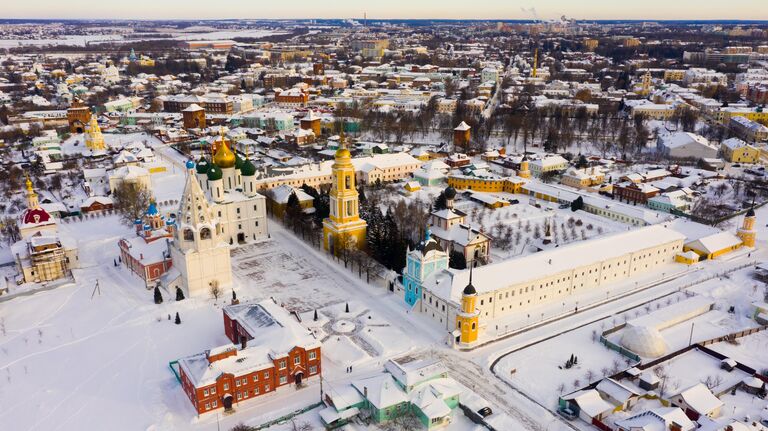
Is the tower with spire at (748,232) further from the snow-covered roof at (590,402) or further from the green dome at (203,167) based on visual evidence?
the green dome at (203,167)

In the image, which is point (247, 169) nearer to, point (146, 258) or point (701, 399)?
point (146, 258)

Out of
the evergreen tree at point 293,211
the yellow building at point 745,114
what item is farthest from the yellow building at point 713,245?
the yellow building at point 745,114

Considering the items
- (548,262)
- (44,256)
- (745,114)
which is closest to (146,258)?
(44,256)

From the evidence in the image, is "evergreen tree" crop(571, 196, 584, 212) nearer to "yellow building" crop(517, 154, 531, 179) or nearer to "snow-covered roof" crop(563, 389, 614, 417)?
"yellow building" crop(517, 154, 531, 179)

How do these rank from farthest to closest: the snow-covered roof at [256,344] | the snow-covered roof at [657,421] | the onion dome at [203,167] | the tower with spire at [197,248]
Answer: the onion dome at [203,167] < the tower with spire at [197,248] < the snow-covered roof at [256,344] < the snow-covered roof at [657,421]

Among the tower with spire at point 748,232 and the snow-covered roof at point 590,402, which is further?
the tower with spire at point 748,232

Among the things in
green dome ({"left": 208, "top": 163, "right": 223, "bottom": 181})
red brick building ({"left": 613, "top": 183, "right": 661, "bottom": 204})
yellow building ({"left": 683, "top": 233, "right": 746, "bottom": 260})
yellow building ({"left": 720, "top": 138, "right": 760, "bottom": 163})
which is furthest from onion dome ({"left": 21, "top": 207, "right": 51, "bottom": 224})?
yellow building ({"left": 720, "top": 138, "right": 760, "bottom": 163})

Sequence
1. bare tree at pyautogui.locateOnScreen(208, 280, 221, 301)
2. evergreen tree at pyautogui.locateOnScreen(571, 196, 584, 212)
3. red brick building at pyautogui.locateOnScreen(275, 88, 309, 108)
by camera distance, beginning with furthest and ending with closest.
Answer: red brick building at pyautogui.locateOnScreen(275, 88, 309, 108), evergreen tree at pyautogui.locateOnScreen(571, 196, 584, 212), bare tree at pyautogui.locateOnScreen(208, 280, 221, 301)
